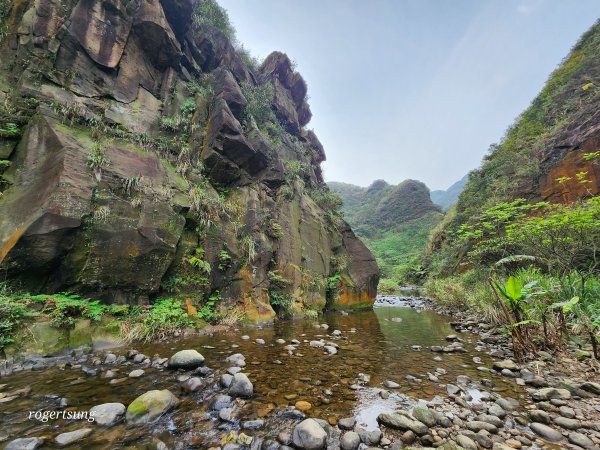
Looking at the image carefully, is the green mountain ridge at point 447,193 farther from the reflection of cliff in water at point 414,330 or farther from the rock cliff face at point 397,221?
the reflection of cliff in water at point 414,330

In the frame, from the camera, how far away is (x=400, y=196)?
68.4 metres

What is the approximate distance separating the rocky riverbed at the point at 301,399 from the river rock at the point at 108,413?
0.01m

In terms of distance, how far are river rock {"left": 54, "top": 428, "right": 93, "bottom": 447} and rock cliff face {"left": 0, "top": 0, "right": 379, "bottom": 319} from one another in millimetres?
4694

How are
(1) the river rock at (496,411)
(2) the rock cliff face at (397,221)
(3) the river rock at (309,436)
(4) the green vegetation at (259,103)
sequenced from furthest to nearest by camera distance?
(2) the rock cliff face at (397,221) → (4) the green vegetation at (259,103) → (1) the river rock at (496,411) → (3) the river rock at (309,436)

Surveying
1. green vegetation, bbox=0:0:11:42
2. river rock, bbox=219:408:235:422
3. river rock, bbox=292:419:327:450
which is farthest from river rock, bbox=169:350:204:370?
green vegetation, bbox=0:0:11:42

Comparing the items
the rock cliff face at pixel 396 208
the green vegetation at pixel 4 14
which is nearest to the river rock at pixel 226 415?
the green vegetation at pixel 4 14

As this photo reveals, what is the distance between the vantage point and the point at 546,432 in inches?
116

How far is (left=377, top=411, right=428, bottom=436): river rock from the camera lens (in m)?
3.03

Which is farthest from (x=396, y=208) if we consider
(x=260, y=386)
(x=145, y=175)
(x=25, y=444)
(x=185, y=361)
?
(x=25, y=444)

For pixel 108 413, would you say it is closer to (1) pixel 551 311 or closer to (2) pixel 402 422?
(2) pixel 402 422

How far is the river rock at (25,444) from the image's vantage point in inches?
97.1

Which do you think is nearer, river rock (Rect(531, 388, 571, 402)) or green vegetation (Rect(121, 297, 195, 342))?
river rock (Rect(531, 388, 571, 402))

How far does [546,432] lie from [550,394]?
116 centimetres

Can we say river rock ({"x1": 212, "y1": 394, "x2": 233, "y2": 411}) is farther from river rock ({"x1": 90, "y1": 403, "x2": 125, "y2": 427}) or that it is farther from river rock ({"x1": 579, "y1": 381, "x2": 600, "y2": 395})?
river rock ({"x1": 579, "y1": 381, "x2": 600, "y2": 395})
